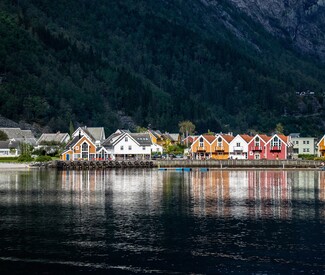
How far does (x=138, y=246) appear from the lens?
4600 centimetres

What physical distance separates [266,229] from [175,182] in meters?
42.8

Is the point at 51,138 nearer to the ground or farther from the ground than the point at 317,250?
farther from the ground

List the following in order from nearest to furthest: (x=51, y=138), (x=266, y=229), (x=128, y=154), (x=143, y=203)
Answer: (x=266, y=229), (x=143, y=203), (x=128, y=154), (x=51, y=138)

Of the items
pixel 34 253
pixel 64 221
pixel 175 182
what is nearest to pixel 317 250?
pixel 34 253

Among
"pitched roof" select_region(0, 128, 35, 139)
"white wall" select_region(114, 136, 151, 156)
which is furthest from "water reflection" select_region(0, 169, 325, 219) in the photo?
"pitched roof" select_region(0, 128, 35, 139)

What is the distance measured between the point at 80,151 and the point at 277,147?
128 feet

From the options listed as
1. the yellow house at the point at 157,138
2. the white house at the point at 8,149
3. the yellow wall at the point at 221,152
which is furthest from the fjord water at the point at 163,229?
the yellow house at the point at 157,138

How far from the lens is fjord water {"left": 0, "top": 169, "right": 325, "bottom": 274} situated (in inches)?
1636

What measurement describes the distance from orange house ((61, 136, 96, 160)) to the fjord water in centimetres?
5356

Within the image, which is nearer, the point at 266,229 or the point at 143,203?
the point at 266,229

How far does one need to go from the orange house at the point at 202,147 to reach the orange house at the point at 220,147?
860 millimetres

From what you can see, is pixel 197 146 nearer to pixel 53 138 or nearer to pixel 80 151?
pixel 80 151

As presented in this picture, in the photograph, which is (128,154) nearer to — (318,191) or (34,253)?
(318,191)

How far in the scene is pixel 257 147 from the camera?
462 ft
